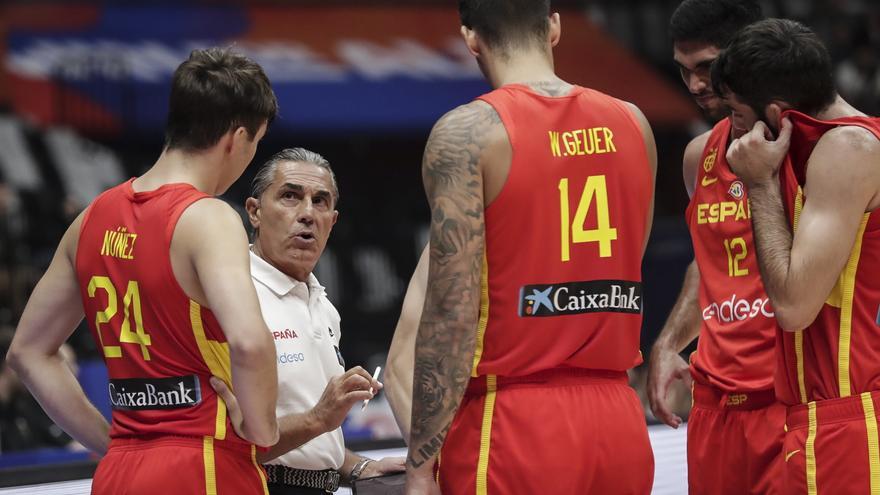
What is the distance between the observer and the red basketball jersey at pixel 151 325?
2959mm

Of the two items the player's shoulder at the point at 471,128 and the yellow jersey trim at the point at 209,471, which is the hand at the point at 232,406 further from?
the player's shoulder at the point at 471,128

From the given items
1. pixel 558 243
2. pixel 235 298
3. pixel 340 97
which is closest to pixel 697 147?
pixel 558 243

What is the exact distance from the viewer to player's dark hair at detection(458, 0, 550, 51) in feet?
9.93

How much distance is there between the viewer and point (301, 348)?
3.80 m

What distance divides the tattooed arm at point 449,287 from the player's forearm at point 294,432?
0.49m

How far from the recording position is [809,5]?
14727 millimetres

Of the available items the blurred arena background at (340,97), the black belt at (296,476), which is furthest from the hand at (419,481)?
the blurred arena background at (340,97)

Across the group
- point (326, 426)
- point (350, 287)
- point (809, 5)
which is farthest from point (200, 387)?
point (809, 5)

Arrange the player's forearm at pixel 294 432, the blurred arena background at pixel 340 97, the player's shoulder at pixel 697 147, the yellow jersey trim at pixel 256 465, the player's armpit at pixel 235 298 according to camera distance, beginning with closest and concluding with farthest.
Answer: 1. the player's armpit at pixel 235 298
2. the yellow jersey trim at pixel 256 465
3. the player's forearm at pixel 294 432
4. the player's shoulder at pixel 697 147
5. the blurred arena background at pixel 340 97

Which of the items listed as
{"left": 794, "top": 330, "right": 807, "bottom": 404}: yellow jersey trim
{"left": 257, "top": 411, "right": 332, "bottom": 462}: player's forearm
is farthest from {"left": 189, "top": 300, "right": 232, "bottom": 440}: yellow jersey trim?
{"left": 794, "top": 330, "right": 807, "bottom": 404}: yellow jersey trim

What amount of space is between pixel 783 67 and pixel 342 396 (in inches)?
58.3

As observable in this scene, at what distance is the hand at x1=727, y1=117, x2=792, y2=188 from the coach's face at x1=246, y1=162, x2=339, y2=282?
1.49 metres

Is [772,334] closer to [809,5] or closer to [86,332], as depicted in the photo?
[86,332]

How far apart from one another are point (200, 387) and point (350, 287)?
376 inches
